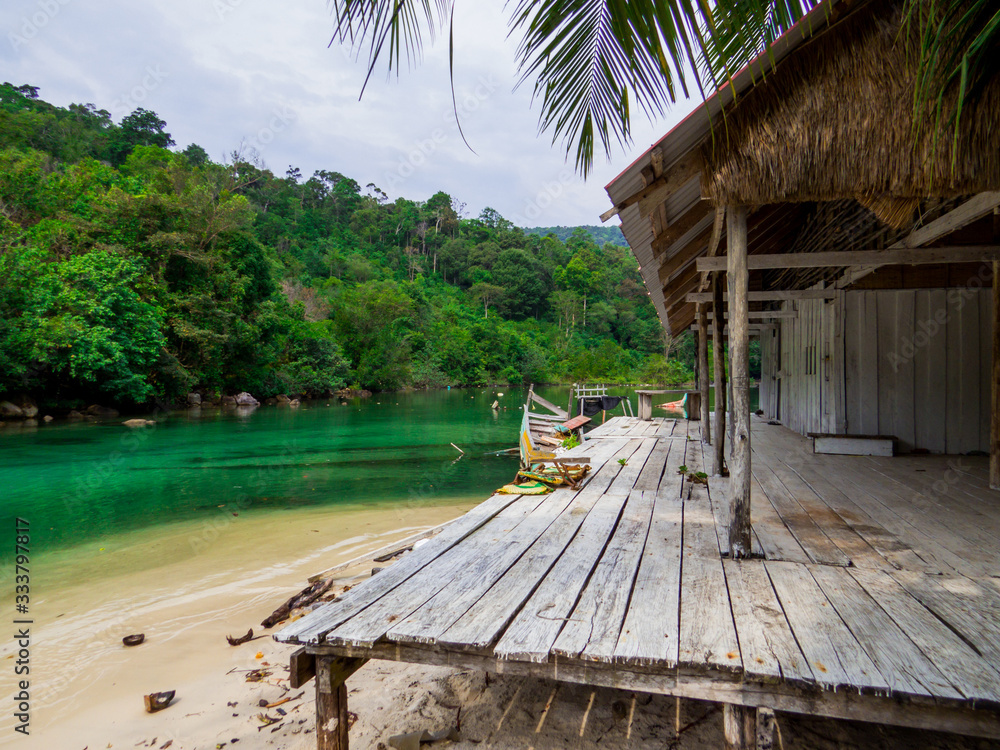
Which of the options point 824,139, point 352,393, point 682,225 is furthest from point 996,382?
point 352,393

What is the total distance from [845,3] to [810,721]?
12.1 feet

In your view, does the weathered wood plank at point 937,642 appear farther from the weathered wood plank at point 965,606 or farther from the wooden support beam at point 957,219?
the wooden support beam at point 957,219

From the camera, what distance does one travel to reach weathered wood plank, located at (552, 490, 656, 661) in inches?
87.4

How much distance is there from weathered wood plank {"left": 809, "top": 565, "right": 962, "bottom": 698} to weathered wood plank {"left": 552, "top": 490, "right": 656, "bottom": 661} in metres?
0.98

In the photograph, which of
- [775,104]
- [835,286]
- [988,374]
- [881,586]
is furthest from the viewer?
[835,286]

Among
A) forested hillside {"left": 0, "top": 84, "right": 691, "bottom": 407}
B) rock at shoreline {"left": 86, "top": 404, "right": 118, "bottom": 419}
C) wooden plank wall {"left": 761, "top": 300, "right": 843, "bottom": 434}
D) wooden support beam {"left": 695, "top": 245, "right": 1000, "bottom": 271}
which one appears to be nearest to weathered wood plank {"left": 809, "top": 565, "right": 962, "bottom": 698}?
wooden support beam {"left": 695, "top": 245, "right": 1000, "bottom": 271}

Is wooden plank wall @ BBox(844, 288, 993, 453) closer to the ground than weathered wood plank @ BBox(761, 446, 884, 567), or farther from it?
farther from it

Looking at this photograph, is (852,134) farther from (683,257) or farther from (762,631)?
(683,257)

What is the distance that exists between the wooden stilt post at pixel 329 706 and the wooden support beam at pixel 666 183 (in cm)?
313

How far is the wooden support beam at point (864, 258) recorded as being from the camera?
12.8 ft

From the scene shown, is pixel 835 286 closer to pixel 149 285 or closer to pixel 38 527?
pixel 38 527

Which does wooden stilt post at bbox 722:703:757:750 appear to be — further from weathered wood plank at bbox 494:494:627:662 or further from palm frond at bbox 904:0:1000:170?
palm frond at bbox 904:0:1000:170

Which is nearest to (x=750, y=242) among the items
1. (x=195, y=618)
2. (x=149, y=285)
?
(x=195, y=618)

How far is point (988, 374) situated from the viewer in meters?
6.60
